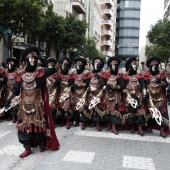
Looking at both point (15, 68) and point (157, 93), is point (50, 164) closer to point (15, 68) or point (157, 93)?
point (157, 93)

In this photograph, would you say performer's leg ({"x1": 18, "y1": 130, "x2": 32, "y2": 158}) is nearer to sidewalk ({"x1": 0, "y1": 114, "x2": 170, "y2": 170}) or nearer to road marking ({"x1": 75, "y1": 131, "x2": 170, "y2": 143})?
sidewalk ({"x1": 0, "y1": 114, "x2": 170, "y2": 170})

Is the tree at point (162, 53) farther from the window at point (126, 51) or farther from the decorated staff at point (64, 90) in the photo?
the window at point (126, 51)

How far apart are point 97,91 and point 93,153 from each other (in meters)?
2.35

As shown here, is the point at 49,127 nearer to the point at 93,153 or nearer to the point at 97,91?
the point at 93,153

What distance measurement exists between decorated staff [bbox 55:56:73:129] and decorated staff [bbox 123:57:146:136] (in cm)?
164

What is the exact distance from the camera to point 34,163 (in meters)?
5.57

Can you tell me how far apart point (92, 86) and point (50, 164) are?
3200mm

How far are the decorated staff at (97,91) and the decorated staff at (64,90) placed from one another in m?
0.64

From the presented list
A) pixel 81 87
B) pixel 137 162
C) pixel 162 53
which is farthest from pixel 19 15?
pixel 162 53

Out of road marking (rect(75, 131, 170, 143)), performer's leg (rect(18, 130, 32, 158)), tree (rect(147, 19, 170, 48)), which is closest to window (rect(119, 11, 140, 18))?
tree (rect(147, 19, 170, 48))

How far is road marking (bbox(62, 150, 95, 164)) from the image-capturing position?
5.78 m

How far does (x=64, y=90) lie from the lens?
8539 mm

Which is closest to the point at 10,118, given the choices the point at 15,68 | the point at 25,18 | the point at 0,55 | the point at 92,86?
the point at 15,68

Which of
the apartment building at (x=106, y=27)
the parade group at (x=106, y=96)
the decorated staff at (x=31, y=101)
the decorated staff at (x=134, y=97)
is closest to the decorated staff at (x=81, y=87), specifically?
the parade group at (x=106, y=96)
